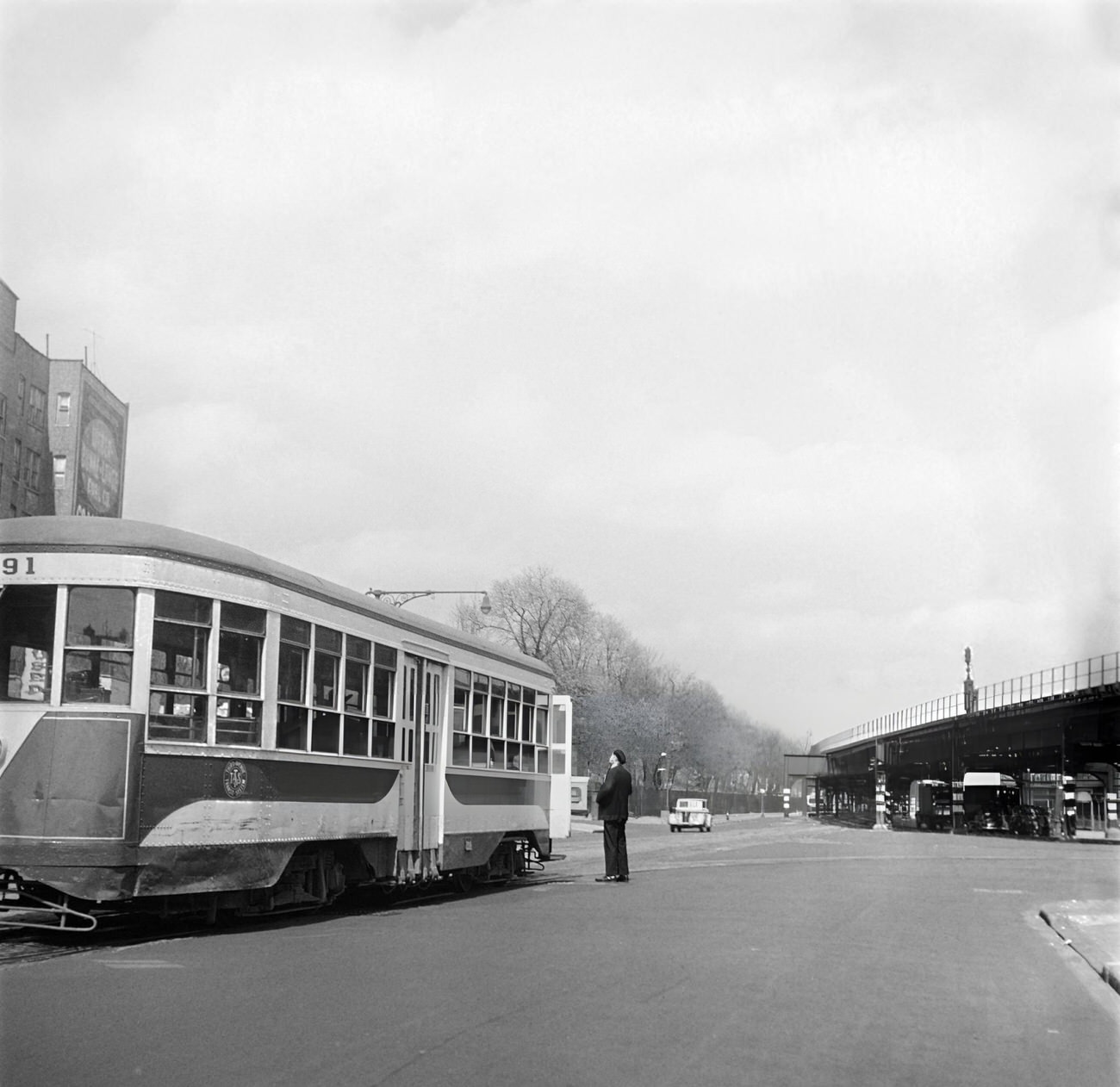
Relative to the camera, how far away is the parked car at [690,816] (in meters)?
56.7

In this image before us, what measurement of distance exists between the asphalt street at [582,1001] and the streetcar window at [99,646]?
1937mm

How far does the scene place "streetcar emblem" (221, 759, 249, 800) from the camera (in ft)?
38.7

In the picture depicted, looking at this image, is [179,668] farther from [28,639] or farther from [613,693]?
[613,693]

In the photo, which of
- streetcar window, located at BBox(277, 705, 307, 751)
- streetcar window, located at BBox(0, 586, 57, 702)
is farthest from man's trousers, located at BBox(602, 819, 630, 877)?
Answer: streetcar window, located at BBox(0, 586, 57, 702)

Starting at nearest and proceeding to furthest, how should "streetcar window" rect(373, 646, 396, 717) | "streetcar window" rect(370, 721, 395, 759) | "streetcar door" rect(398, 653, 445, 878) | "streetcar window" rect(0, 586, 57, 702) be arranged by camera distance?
"streetcar window" rect(0, 586, 57, 702) → "streetcar window" rect(370, 721, 395, 759) → "streetcar window" rect(373, 646, 396, 717) → "streetcar door" rect(398, 653, 445, 878)

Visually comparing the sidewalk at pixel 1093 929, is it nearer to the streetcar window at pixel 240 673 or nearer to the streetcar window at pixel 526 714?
the streetcar window at pixel 526 714

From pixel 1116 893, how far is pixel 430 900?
947 cm

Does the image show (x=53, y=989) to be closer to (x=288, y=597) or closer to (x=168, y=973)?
(x=168, y=973)

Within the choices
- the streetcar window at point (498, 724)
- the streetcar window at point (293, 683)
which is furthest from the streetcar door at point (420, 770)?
the streetcar window at point (293, 683)

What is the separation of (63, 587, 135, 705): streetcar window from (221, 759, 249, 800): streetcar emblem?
3.64 feet

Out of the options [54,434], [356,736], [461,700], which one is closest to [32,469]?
[54,434]

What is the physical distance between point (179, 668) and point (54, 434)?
2175 inches

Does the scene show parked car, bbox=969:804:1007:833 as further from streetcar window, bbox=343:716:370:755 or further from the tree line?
streetcar window, bbox=343:716:370:755

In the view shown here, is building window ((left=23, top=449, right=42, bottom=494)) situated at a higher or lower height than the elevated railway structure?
higher
